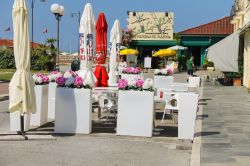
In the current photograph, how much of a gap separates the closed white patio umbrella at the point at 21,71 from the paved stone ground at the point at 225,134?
3687mm

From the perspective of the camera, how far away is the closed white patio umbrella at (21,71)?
10641mm

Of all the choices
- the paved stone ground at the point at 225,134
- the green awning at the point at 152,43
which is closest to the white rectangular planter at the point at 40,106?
the paved stone ground at the point at 225,134

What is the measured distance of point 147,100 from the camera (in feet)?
36.3

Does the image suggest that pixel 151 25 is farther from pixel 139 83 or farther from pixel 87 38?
pixel 139 83

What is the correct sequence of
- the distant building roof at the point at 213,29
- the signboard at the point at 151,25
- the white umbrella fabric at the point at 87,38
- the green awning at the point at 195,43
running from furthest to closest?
the signboard at the point at 151,25 → the green awning at the point at 195,43 → the distant building roof at the point at 213,29 → the white umbrella fabric at the point at 87,38

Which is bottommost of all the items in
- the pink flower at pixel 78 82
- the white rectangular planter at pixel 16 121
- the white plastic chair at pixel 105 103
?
the white rectangular planter at pixel 16 121

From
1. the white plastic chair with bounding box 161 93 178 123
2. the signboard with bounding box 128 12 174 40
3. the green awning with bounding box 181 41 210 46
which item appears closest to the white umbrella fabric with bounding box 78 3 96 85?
the white plastic chair with bounding box 161 93 178 123

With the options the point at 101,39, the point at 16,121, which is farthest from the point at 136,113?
the point at 101,39

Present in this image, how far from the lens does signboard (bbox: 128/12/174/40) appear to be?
58.4 meters

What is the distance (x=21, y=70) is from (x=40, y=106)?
171 centimetres

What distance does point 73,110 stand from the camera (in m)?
11.3

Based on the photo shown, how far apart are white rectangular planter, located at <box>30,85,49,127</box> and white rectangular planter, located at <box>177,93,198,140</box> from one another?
11.1 feet

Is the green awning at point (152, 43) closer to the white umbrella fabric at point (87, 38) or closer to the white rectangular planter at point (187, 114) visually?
the white umbrella fabric at point (87, 38)

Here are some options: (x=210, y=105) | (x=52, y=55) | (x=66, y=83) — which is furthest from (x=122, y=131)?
(x=52, y=55)
